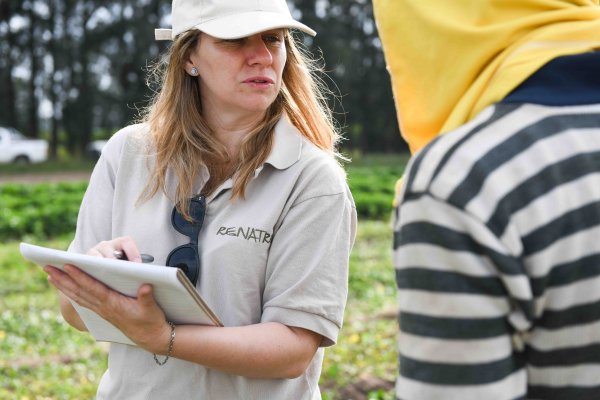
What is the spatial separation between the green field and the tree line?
21.2 metres

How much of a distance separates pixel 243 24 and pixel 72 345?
163 inches

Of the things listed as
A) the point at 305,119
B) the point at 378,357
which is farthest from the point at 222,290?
the point at 378,357

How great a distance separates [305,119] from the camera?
6.95 feet

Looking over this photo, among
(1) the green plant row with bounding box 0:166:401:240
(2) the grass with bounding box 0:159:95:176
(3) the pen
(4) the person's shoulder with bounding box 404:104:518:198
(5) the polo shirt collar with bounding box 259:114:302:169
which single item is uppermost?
(4) the person's shoulder with bounding box 404:104:518:198

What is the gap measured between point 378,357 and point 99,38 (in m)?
28.1

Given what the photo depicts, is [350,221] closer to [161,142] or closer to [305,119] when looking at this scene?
[305,119]

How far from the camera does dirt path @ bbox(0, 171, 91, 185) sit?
2008cm

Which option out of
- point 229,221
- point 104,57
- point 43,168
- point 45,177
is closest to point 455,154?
point 229,221

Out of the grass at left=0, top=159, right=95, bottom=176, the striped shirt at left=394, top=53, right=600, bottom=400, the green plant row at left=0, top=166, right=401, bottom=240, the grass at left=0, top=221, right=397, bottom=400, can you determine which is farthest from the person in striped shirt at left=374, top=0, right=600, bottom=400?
the grass at left=0, top=159, right=95, bottom=176

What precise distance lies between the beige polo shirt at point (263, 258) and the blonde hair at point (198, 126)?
5cm

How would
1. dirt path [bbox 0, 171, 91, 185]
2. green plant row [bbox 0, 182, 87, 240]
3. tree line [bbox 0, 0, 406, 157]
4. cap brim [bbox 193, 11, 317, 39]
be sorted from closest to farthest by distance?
cap brim [bbox 193, 11, 317, 39] → green plant row [bbox 0, 182, 87, 240] → dirt path [bbox 0, 171, 91, 185] → tree line [bbox 0, 0, 406, 157]

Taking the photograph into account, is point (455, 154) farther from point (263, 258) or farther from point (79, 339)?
point (79, 339)

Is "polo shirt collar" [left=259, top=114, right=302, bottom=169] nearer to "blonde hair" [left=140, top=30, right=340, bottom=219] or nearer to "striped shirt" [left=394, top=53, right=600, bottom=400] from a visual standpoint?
"blonde hair" [left=140, top=30, right=340, bottom=219]

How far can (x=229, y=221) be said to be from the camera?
6.12 feet
